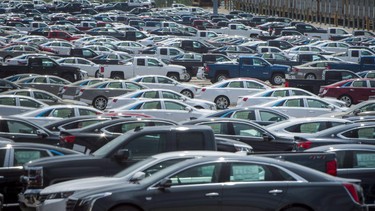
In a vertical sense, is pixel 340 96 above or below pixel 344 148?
below

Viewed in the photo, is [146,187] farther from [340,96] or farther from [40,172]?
[340,96]

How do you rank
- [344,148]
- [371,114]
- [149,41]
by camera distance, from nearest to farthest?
[344,148]
[371,114]
[149,41]

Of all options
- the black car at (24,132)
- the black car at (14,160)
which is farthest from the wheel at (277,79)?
the black car at (14,160)

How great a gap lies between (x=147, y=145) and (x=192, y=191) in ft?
11.7

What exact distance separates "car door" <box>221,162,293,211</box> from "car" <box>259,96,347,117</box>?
50.7 feet

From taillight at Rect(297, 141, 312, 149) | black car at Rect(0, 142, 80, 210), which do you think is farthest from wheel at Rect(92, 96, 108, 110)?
black car at Rect(0, 142, 80, 210)

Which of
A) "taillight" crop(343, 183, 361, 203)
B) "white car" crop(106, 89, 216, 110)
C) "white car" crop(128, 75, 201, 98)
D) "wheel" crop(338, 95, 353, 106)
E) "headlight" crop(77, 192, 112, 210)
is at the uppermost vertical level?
"headlight" crop(77, 192, 112, 210)

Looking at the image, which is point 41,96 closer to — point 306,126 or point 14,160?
point 306,126

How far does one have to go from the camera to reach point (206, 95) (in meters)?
33.1

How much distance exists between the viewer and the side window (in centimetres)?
1559

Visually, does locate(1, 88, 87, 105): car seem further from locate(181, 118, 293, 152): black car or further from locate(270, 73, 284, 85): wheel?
locate(270, 73, 284, 85): wheel

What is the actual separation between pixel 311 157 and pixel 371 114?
35.8 ft

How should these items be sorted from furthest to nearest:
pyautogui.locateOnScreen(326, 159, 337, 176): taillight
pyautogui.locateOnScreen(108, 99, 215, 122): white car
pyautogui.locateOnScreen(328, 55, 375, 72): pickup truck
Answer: pyautogui.locateOnScreen(328, 55, 375, 72): pickup truck
pyautogui.locateOnScreen(108, 99, 215, 122): white car
pyautogui.locateOnScreen(326, 159, 337, 176): taillight

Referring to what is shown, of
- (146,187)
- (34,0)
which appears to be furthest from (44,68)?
(34,0)
